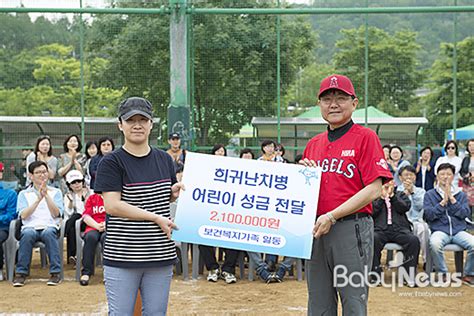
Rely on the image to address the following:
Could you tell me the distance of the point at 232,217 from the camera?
470cm

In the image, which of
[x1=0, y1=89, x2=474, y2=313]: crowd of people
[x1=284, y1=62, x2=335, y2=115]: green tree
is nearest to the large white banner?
[x1=0, y1=89, x2=474, y2=313]: crowd of people

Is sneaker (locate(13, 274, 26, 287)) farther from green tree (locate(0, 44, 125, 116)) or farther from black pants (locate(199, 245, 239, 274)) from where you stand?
green tree (locate(0, 44, 125, 116))

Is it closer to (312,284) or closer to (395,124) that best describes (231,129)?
(395,124)

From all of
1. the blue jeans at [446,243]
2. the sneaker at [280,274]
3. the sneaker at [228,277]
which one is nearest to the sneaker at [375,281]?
the blue jeans at [446,243]

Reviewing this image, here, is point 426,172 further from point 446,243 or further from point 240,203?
point 240,203

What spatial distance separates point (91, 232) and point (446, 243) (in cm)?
430

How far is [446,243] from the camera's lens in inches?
307

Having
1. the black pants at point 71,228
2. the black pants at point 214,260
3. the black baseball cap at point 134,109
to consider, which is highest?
the black baseball cap at point 134,109

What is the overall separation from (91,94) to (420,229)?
6790 millimetres

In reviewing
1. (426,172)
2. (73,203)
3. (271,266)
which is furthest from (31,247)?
(426,172)

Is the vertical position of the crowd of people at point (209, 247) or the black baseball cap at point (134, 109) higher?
the black baseball cap at point (134, 109)

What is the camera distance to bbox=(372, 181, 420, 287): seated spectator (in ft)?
25.4

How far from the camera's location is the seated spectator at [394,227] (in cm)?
774

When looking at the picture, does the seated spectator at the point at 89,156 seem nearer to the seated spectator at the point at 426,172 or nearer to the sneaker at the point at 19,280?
the sneaker at the point at 19,280
